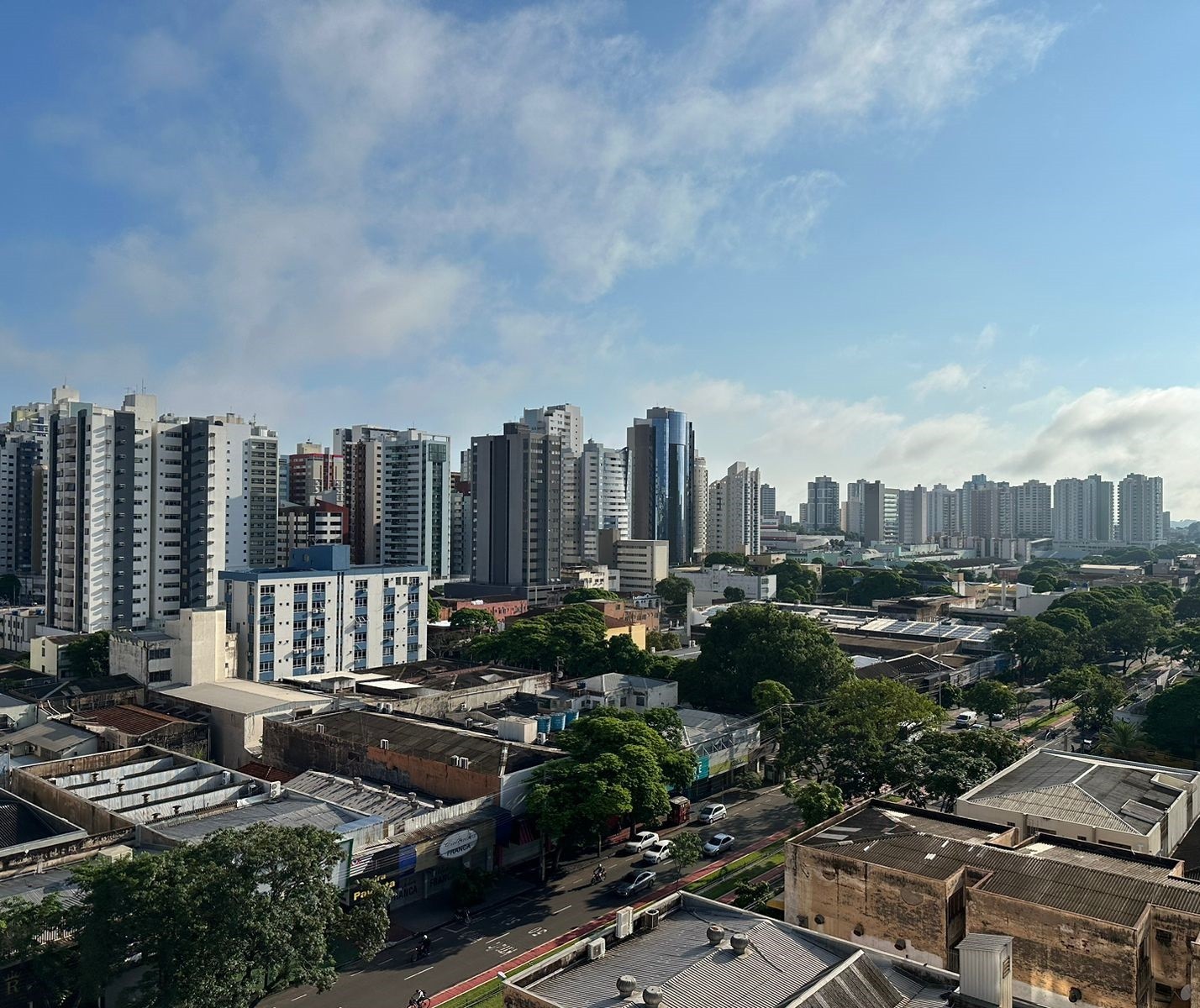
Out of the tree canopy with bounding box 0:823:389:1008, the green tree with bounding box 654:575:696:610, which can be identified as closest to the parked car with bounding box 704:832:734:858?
the tree canopy with bounding box 0:823:389:1008

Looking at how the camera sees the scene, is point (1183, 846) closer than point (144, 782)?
Yes

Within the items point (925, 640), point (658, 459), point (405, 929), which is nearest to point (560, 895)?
point (405, 929)

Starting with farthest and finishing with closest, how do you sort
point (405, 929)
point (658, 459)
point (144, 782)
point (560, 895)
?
1. point (658, 459)
2. point (144, 782)
3. point (560, 895)
4. point (405, 929)

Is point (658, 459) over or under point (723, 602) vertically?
over

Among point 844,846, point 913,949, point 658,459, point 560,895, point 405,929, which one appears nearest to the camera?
point 913,949

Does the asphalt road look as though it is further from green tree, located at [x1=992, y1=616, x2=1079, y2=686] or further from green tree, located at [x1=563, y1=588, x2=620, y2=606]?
green tree, located at [x1=563, y1=588, x2=620, y2=606]

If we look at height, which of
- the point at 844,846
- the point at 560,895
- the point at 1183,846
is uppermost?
the point at 844,846

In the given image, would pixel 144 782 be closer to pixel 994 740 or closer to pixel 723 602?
pixel 994 740

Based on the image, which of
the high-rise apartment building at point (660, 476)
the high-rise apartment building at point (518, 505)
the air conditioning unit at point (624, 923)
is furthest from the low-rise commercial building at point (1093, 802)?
the high-rise apartment building at point (660, 476)
